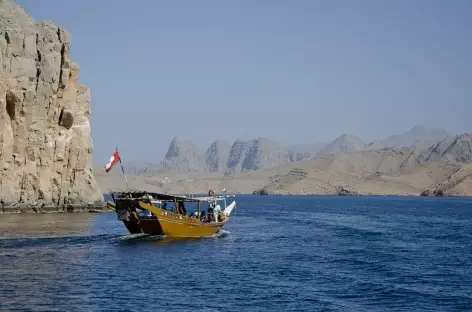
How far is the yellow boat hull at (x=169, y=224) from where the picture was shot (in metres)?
49.1

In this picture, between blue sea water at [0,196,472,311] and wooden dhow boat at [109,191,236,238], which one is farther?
wooden dhow boat at [109,191,236,238]

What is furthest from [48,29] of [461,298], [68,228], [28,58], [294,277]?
[461,298]

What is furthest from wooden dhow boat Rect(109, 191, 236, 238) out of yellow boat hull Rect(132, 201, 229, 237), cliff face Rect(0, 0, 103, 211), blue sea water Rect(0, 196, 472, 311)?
cliff face Rect(0, 0, 103, 211)

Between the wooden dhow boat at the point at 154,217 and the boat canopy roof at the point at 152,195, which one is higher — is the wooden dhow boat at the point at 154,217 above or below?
below

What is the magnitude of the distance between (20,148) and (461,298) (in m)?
61.5

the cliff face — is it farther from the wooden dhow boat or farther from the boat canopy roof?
the wooden dhow boat

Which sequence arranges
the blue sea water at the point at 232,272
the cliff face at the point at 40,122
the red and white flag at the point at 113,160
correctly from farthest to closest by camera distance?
the cliff face at the point at 40,122, the red and white flag at the point at 113,160, the blue sea water at the point at 232,272

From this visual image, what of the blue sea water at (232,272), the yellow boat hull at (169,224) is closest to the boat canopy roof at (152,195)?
the yellow boat hull at (169,224)

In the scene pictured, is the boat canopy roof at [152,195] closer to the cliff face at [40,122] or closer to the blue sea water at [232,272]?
the blue sea water at [232,272]

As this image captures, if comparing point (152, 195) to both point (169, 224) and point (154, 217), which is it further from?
point (169, 224)

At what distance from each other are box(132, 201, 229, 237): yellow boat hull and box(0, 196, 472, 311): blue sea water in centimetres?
110

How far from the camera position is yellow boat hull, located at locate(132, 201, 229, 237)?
161 ft

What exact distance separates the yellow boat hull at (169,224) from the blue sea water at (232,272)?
1099 millimetres

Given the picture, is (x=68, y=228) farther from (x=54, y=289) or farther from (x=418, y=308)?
(x=418, y=308)
